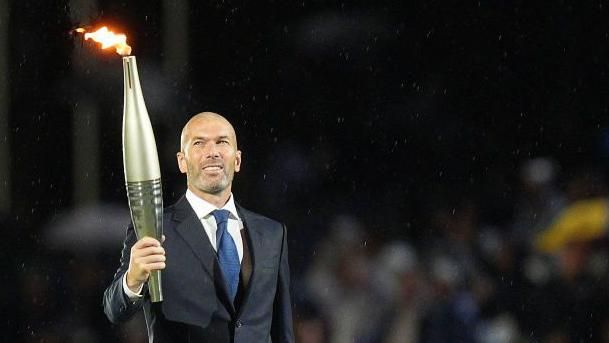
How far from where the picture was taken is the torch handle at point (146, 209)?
2.40 m

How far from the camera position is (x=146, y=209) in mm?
2408

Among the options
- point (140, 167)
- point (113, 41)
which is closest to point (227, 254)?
point (140, 167)

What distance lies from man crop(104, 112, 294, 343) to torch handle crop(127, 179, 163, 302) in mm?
107

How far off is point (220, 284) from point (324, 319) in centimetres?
216

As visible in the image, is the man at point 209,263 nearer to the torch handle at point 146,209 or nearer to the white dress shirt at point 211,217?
the white dress shirt at point 211,217

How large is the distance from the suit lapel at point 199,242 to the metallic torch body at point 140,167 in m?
0.16

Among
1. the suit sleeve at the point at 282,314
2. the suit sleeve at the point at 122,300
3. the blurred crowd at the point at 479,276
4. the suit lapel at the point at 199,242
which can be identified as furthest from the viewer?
the blurred crowd at the point at 479,276

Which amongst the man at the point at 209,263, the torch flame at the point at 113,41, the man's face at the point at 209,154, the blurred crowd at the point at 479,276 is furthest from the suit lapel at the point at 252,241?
the blurred crowd at the point at 479,276

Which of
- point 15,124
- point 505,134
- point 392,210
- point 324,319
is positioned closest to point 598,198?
point 505,134

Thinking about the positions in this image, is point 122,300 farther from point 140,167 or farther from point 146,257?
point 140,167

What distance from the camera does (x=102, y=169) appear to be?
4.74 m

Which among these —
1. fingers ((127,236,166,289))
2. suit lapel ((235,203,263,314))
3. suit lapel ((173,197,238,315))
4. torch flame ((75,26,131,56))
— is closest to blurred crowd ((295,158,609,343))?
suit lapel ((235,203,263,314))

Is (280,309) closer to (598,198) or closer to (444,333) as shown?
(444,333)

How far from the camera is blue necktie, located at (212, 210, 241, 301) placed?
2.59 metres
